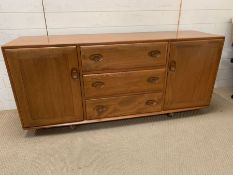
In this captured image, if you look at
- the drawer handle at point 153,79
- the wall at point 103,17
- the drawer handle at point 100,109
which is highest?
the wall at point 103,17

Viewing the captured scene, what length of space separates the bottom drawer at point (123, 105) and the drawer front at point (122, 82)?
0.18 ft

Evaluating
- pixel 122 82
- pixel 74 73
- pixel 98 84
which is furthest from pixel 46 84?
pixel 122 82

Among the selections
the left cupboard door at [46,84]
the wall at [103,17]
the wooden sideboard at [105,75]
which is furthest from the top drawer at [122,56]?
the wall at [103,17]

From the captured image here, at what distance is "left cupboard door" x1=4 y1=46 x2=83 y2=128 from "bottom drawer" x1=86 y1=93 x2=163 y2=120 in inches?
4.5

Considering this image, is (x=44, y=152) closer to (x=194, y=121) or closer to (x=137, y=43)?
(x=137, y=43)

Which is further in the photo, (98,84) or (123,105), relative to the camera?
(123,105)

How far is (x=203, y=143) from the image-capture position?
4.92 feet

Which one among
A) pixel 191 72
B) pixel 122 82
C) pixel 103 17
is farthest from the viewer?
pixel 103 17

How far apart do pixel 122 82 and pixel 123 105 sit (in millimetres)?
212

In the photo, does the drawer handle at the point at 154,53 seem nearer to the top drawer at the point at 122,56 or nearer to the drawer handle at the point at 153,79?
the top drawer at the point at 122,56

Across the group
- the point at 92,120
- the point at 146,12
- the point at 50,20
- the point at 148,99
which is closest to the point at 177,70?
the point at 148,99

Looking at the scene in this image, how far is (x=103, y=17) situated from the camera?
176 centimetres

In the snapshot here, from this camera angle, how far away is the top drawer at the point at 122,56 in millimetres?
1396

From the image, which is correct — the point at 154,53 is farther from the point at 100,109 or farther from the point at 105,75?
the point at 100,109
